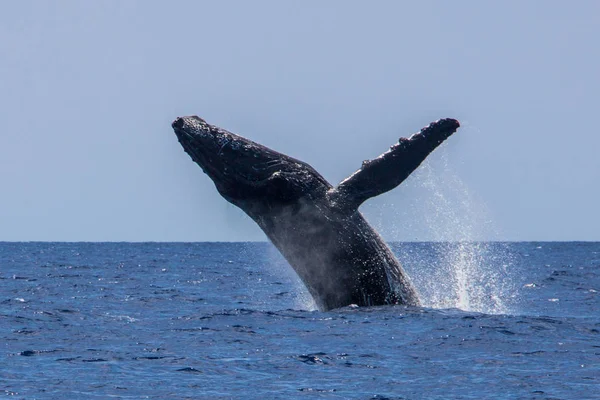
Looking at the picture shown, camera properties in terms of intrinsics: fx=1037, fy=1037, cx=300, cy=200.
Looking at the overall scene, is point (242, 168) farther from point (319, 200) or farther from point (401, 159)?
point (401, 159)

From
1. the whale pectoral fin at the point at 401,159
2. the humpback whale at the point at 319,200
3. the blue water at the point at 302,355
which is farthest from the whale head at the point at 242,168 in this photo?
the blue water at the point at 302,355

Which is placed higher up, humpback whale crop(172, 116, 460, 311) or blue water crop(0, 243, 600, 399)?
→ humpback whale crop(172, 116, 460, 311)

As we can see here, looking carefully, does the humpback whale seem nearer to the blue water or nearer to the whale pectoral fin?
the whale pectoral fin

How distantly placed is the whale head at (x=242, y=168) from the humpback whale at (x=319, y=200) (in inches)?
0.5

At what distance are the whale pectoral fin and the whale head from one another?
27.9 inches

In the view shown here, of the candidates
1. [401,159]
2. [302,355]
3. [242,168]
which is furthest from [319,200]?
[302,355]

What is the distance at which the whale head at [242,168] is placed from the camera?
1287 centimetres

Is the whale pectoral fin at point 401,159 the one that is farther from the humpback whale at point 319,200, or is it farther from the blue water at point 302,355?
the blue water at point 302,355

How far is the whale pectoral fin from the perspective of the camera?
12.4m

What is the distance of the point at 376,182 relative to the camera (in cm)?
1255

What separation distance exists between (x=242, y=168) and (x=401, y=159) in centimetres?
199

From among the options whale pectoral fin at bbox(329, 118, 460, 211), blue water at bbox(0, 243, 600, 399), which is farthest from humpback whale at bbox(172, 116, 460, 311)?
blue water at bbox(0, 243, 600, 399)

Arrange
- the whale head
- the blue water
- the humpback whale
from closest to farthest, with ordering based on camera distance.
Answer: the blue water, the humpback whale, the whale head

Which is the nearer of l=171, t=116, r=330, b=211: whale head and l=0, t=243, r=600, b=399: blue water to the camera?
l=0, t=243, r=600, b=399: blue water
